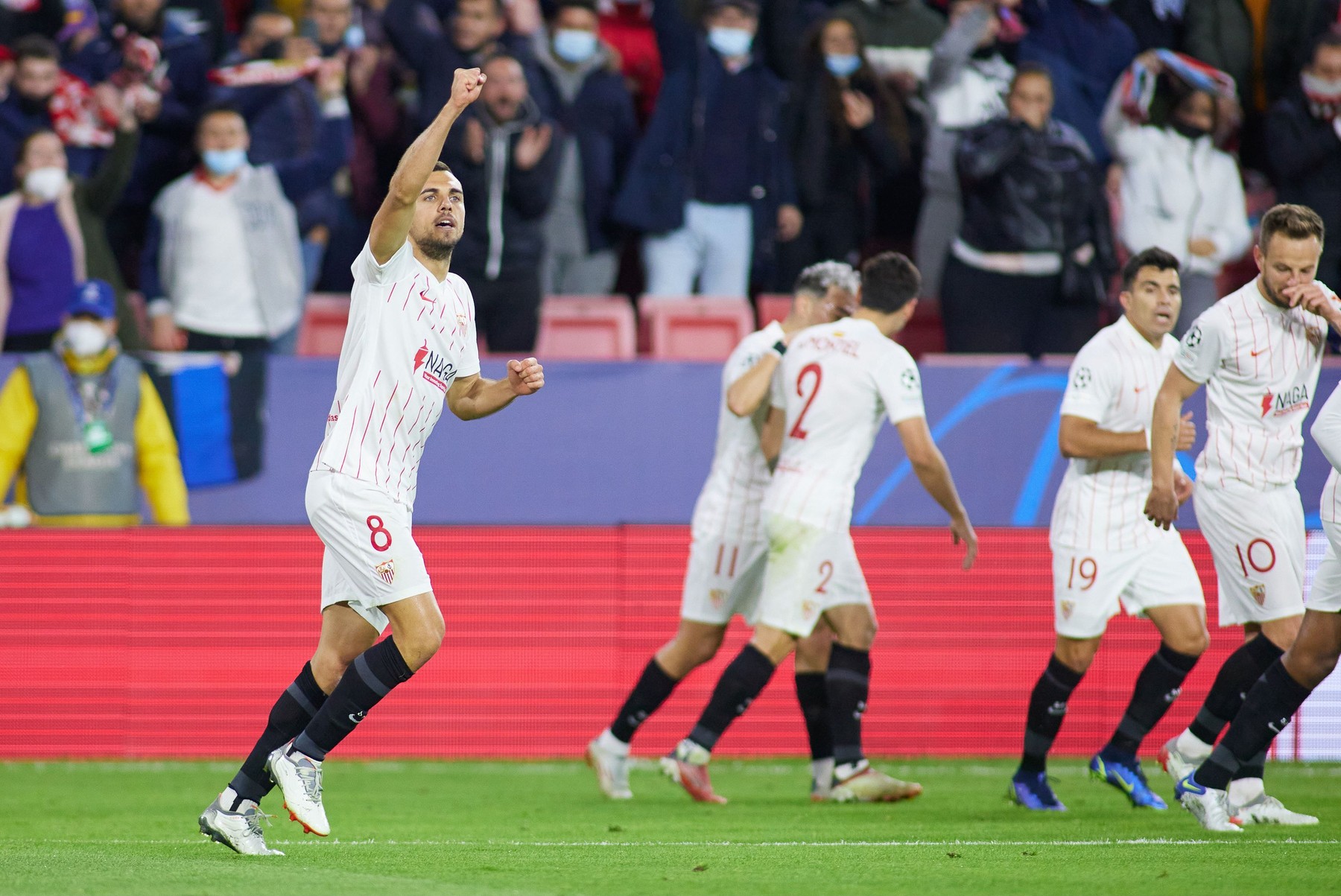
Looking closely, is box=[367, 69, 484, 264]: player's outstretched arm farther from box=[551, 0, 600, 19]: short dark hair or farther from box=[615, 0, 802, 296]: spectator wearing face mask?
box=[551, 0, 600, 19]: short dark hair

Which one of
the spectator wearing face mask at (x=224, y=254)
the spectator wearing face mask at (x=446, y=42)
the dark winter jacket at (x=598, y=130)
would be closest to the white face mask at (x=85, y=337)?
the spectator wearing face mask at (x=224, y=254)

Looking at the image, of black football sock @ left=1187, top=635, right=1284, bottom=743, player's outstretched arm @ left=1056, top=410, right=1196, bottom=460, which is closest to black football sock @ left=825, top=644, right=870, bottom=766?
player's outstretched arm @ left=1056, top=410, right=1196, bottom=460

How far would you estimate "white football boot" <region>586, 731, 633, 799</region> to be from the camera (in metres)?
8.54

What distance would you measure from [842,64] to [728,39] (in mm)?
858

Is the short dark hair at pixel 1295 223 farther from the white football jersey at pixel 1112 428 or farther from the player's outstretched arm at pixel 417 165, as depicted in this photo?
the player's outstretched arm at pixel 417 165

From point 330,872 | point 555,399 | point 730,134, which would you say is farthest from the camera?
point 730,134

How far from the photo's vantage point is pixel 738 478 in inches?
346

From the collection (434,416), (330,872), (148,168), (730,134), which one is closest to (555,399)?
(730,134)

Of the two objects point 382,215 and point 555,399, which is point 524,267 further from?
point 382,215

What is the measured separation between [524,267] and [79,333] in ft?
9.90

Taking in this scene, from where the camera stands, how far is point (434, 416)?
247 inches

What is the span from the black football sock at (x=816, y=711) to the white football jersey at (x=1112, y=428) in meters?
1.51

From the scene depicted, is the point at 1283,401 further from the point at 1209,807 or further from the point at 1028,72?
the point at 1028,72

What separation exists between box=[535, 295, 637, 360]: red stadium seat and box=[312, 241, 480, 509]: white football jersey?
598 cm
